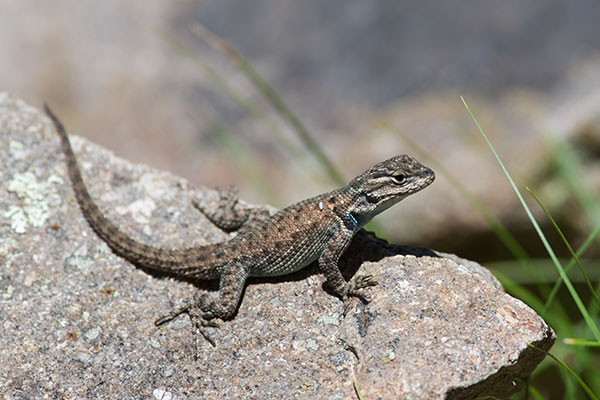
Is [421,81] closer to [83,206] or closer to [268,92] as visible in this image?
[268,92]

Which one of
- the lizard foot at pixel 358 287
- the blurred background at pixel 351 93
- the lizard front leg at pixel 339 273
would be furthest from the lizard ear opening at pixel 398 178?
the blurred background at pixel 351 93

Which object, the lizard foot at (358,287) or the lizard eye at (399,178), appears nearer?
the lizard foot at (358,287)

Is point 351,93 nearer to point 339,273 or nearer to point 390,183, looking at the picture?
point 390,183

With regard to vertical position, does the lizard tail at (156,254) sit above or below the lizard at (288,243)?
above

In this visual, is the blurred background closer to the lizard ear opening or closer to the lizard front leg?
the lizard ear opening

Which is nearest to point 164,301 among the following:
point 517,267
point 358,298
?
point 358,298

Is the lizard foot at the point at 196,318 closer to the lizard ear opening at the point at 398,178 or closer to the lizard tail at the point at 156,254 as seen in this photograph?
the lizard tail at the point at 156,254
